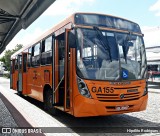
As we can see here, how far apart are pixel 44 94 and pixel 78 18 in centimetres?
340

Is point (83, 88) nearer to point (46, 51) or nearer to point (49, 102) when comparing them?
point (49, 102)

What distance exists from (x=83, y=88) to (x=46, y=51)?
3.03 m

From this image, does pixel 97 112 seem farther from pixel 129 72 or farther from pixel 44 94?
pixel 44 94

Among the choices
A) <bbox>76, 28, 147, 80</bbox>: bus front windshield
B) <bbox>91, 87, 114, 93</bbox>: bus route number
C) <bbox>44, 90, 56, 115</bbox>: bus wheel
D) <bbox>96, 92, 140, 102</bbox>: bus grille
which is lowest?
<bbox>44, 90, 56, 115</bbox>: bus wheel

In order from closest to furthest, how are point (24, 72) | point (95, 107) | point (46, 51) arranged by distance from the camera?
point (95, 107) → point (46, 51) → point (24, 72)

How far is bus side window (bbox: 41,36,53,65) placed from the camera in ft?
27.9

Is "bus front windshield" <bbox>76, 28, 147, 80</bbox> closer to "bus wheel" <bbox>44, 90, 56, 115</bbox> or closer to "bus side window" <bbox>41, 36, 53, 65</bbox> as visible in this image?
"bus side window" <bbox>41, 36, 53, 65</bbox>

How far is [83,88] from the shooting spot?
639 cm

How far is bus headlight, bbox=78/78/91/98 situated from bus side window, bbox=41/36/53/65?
2.27m

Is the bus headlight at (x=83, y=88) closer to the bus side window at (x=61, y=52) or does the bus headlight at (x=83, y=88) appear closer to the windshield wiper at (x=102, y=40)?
the windshield wiper at (x=102, y=40)

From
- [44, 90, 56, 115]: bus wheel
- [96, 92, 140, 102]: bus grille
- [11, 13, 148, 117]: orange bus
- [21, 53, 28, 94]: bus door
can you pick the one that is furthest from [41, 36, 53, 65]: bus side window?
[21, 53, 28, 94]: bus door

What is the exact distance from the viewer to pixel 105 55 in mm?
6707

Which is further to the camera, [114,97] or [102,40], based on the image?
[102,40]

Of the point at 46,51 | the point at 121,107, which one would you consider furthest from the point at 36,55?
the point at 121,107
